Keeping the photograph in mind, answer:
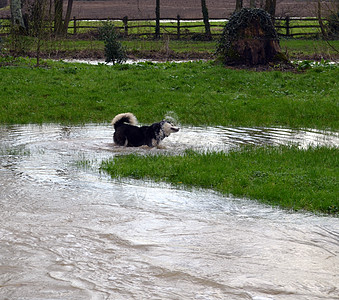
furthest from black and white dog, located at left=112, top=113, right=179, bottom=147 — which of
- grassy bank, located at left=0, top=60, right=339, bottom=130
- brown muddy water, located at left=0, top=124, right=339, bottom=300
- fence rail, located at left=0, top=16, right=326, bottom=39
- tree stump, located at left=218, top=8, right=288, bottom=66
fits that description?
fence rail, located at left=0, top=16, right=326, bottom=39

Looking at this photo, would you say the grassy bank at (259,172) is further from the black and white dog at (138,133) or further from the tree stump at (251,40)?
the tree stump at (251,40)

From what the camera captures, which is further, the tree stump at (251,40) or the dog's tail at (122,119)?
the tree stump at (251,40)

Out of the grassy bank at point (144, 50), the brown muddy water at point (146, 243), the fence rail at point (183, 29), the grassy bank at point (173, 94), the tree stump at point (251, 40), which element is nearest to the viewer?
the brown muddy water at point (146, 243)

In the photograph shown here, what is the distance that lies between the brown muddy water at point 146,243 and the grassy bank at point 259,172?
0.42 meters

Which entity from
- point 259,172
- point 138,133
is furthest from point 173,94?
point 259,172

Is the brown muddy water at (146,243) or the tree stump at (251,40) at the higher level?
the tree stump at (251,40)

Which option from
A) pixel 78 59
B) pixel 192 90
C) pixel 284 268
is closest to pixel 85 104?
pixel 192 90

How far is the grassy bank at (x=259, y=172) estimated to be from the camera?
→ 8.85 meters

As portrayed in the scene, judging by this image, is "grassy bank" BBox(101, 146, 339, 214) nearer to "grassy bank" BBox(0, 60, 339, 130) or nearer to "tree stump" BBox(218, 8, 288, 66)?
"grassy bank" BBox(0, 60, 339, 130)

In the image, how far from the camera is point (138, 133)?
42.0ft

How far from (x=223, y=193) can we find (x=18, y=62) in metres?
19.9

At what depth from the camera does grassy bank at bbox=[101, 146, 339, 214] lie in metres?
8.85

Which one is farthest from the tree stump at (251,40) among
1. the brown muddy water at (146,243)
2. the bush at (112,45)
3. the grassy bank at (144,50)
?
the brown muddy water at (146,243)

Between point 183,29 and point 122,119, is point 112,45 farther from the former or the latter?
point 183,29
